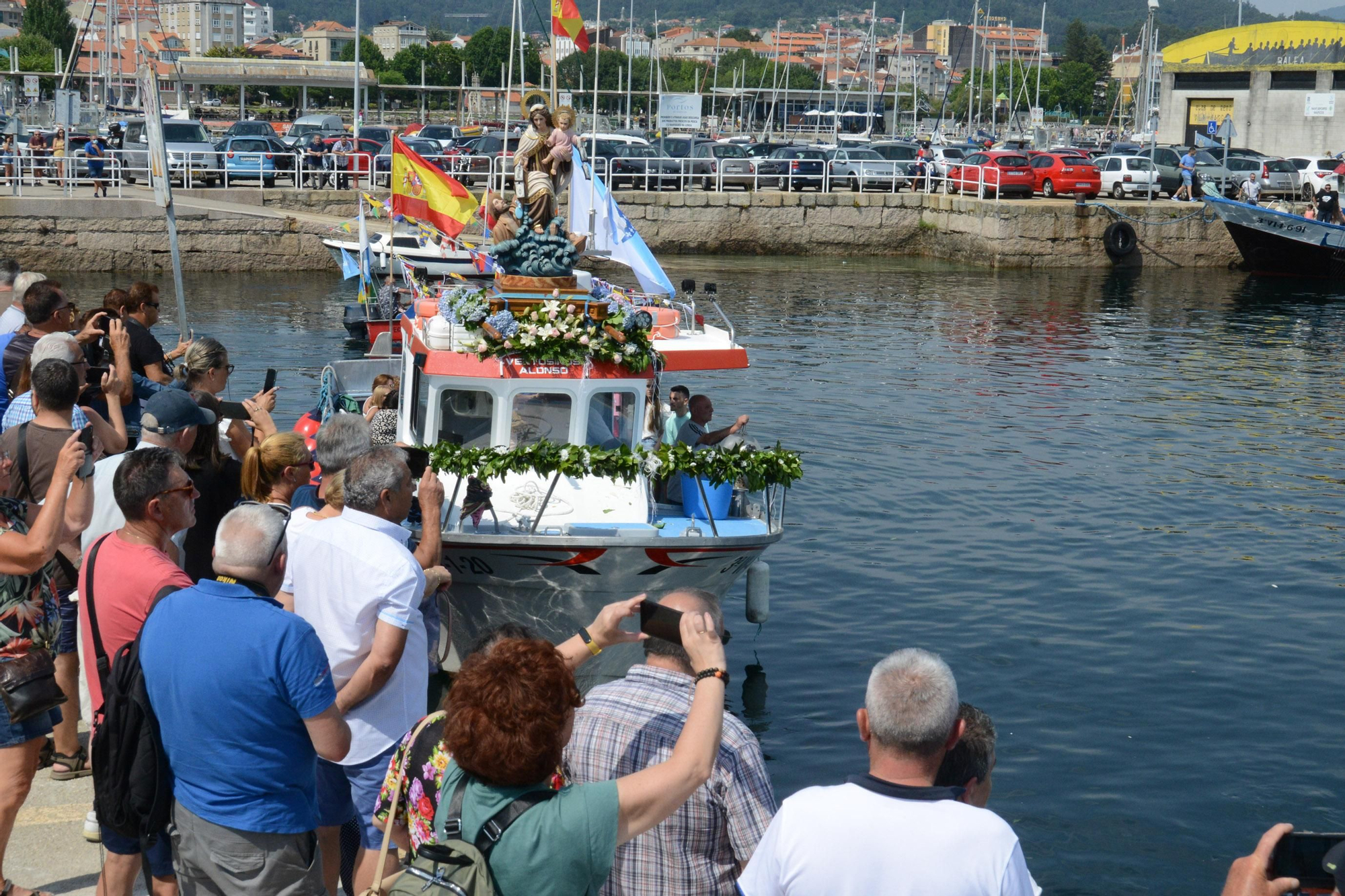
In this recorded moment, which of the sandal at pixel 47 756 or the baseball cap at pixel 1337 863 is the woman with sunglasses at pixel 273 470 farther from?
the baseball cap at pixel 1337 863

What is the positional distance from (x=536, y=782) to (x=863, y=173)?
129 feet

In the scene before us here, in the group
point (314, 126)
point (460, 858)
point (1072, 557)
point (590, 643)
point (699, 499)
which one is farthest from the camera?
point (314, 126)

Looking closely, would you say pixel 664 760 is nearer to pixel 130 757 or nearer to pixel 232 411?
pixel 130 757

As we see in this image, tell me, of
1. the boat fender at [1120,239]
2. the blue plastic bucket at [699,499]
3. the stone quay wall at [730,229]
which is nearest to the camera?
the blue plastic bucket at [699,499]

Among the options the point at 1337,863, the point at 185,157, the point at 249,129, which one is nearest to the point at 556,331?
the point at 1337,863

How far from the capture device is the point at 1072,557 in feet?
45.4

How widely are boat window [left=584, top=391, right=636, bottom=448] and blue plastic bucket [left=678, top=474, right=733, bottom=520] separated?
551 millimetres

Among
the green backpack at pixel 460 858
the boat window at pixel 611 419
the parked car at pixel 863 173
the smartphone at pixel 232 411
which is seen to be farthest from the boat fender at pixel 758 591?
the parked car at pixel 863 173

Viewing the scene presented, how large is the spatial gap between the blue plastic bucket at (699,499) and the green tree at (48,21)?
114268mm

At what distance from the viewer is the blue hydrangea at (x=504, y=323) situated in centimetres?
997

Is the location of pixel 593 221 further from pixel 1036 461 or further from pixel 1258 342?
pixel 1258 342

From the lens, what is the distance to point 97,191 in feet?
113

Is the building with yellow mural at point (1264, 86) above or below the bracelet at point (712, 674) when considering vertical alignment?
above

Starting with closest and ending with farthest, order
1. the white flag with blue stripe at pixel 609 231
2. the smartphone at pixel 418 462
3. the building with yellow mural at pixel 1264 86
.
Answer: the smartphone at pixel 418 462
the white flag with blue stripe at pixel 609 231
the building with yellow mural at pixel 1264 86
